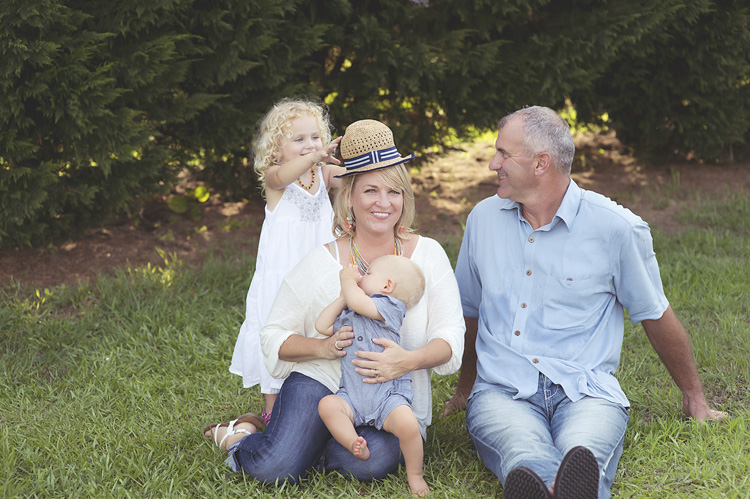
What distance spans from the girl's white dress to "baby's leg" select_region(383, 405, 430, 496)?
99 centimetres

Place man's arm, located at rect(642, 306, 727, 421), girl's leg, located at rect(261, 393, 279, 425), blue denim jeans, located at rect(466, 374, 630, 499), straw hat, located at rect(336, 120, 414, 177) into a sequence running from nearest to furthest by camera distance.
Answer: blue denim jeans, located at rect(466, 374, 630, 499) < straw hat, located at rect(336, 120, 414, 177) < man's arm, located at rect(642, 306, 727, 421) < girl's leg, located at rect(261, 393, 279, 425)

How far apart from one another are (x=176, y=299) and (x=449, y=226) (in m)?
2.41

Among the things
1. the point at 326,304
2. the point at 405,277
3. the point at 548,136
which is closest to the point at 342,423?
the point at 326,304

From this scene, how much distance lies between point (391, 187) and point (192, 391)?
69.4 inches

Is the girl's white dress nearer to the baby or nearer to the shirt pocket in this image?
the baby

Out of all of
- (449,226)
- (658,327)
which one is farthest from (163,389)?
(449,226)

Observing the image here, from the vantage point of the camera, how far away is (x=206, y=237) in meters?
6.14

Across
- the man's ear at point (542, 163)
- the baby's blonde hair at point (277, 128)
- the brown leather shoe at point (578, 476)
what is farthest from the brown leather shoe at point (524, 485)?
the baby's blonde hair at point (277, 128)

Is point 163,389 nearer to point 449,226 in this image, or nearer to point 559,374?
point 559,374

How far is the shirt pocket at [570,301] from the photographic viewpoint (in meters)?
3.15

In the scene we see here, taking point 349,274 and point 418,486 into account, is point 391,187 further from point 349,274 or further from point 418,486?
point 418,486

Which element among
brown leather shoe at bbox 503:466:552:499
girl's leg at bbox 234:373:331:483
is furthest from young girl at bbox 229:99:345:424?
brown leather shoe at bbox 503:466:552:499

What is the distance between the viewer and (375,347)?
9.75 ft

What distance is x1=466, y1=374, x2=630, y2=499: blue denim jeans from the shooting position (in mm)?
2826
